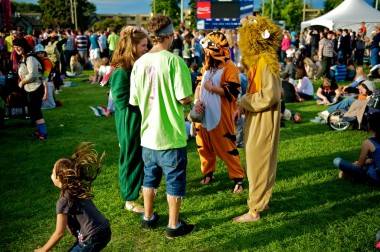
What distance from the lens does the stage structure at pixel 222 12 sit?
2498 centimetres

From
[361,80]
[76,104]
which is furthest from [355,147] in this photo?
[76,104]

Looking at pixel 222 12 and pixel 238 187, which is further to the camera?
pixel 222 12

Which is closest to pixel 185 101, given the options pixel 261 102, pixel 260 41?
pixel 261 102

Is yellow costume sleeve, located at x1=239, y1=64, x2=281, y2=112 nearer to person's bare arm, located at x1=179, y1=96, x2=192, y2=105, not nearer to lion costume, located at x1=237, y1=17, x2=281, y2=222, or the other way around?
lion costume, located at x1=237, y1=17, x2=281, y2=222

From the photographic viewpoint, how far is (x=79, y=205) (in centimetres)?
292

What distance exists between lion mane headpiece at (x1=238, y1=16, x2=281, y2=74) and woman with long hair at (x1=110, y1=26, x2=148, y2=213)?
1.07 m

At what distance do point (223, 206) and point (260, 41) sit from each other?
6.49 feet

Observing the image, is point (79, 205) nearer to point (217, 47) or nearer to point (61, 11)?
point (217, 47)

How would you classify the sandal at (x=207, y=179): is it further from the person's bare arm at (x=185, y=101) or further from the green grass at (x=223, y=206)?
the person's bare arm at (x=185, y=101)

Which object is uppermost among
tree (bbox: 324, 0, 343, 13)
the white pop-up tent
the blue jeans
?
tree (bbox: 324, 0, 343, 13)

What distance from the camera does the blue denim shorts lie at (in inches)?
146

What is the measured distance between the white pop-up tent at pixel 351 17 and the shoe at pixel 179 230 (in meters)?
21.6

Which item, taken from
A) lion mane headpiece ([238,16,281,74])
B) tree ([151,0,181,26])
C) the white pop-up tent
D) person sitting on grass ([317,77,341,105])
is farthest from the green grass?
tree ([151,0,181,26])

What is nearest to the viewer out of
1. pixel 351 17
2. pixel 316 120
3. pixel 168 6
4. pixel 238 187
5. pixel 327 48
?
pixel 238 187
